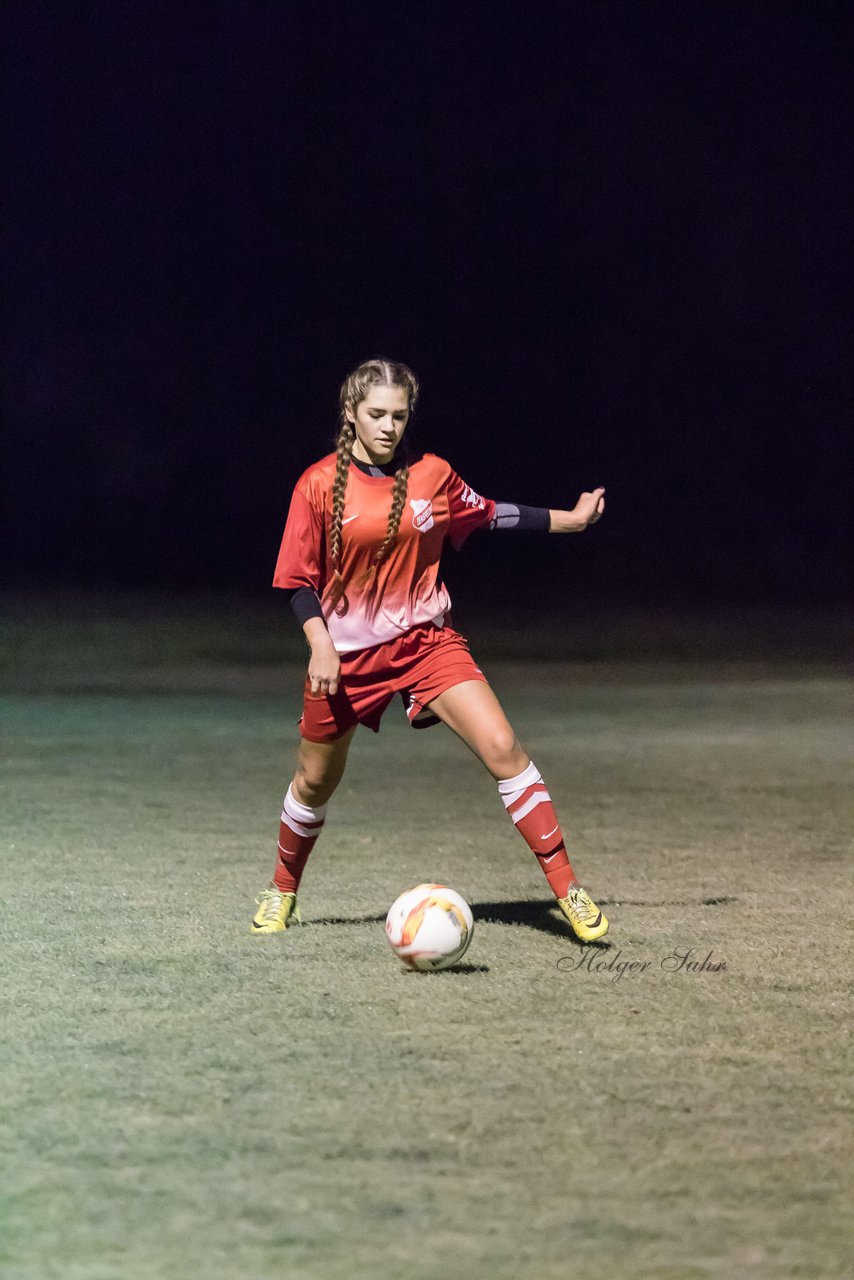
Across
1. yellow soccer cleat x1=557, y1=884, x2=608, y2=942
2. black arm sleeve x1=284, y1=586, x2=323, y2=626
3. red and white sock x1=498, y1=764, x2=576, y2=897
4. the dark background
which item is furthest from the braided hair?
the dark background

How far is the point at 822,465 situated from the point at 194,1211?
64.9 ft

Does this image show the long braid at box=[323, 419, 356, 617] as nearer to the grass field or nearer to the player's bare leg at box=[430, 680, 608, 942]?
the player's bare leg at box=[430, 680, 608, 942]

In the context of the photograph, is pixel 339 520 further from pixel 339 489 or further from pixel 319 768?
pixel 319 768

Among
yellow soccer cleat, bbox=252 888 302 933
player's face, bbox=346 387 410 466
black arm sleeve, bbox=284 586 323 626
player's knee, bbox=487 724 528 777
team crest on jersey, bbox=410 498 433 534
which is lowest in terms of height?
yellow soccer cleat, bbox=252 888 302 933

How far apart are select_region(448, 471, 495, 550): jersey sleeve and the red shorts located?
1.08 ft

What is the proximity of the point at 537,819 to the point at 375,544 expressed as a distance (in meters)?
0.95

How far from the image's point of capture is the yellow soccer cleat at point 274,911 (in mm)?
5043

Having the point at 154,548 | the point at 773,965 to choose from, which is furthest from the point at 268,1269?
the point at 154,548

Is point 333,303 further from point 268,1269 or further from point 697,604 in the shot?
point 268,1269

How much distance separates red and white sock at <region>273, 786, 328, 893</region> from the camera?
201 inches

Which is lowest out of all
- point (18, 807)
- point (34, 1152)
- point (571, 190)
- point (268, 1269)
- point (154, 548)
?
point (154, 548)

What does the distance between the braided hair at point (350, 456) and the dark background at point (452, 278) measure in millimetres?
14525

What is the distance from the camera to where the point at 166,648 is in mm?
15383
